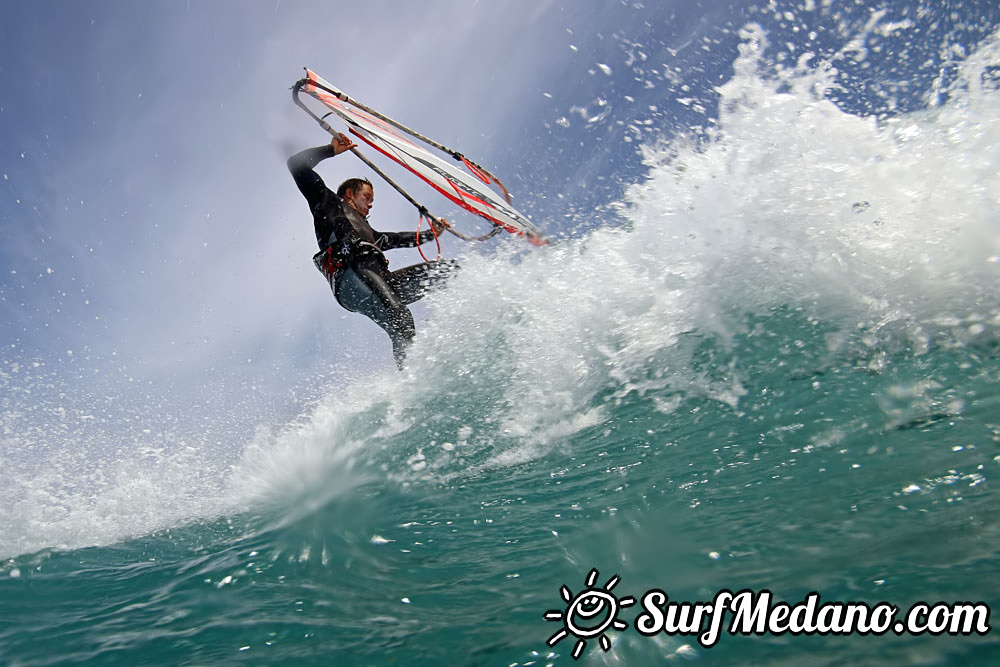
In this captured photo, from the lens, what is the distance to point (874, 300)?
3830 mm

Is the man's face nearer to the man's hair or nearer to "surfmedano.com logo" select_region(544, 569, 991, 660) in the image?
the man's hair

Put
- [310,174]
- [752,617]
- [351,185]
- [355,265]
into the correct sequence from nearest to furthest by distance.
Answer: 1. [752,617]
2. [355,265]
3. [310,174]
4. [351,185]

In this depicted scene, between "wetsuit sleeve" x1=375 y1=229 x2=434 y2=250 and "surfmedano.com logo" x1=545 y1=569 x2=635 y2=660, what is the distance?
14.8 feet

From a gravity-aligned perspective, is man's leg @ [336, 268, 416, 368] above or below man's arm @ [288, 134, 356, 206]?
below

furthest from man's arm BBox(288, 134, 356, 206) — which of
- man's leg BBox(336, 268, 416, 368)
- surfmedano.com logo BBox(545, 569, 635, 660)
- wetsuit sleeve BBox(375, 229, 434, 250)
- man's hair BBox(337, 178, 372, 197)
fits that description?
surfmedano.com logo BBox(545, 569, 635, 660)

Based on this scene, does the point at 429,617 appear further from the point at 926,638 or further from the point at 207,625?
the point at 926,638

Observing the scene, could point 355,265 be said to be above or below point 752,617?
above

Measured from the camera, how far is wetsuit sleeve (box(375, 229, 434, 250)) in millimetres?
5820

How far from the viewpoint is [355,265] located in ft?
16.6

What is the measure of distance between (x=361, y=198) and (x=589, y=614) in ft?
16.1

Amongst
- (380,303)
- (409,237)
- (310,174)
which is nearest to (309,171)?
(310,174)

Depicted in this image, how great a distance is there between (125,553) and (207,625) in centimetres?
195

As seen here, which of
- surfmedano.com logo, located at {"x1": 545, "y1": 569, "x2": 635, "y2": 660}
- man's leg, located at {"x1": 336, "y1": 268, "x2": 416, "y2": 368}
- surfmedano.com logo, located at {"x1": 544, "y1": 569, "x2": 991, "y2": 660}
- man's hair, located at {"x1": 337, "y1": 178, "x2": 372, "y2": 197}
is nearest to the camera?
surfmedano.com logo, located at {"x1": 544, "y1": 569, "x2": 991, "y2": 660}

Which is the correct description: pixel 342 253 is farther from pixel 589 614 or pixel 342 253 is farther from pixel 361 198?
pixel 589 614
